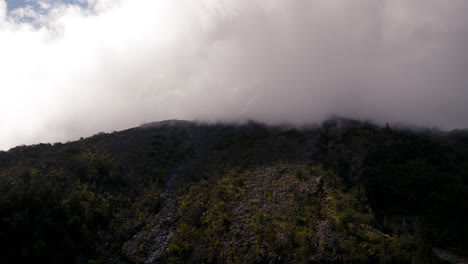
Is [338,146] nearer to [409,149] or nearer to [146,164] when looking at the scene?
[409,149]

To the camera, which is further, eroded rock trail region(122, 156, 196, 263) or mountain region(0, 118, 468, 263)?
eroded rock trail region(122, 156, 196, 263)

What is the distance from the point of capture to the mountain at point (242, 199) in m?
34.2

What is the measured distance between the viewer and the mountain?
112 ft

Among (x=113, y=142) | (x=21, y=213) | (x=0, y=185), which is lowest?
(x=21, y=213)

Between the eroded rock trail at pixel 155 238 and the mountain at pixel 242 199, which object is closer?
the mountain at pixel 242 199

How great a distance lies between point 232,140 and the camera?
7506cm

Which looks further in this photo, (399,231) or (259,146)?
(259,146)

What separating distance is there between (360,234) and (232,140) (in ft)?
148

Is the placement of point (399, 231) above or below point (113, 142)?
below

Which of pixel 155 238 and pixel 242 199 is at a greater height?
pixel 242 199

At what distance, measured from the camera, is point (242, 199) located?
4562 cm

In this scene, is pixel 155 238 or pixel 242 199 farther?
pixel 242 199

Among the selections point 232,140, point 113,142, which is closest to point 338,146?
point 232,140

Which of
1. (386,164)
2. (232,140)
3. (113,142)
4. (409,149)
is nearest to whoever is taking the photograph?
(386,164)
